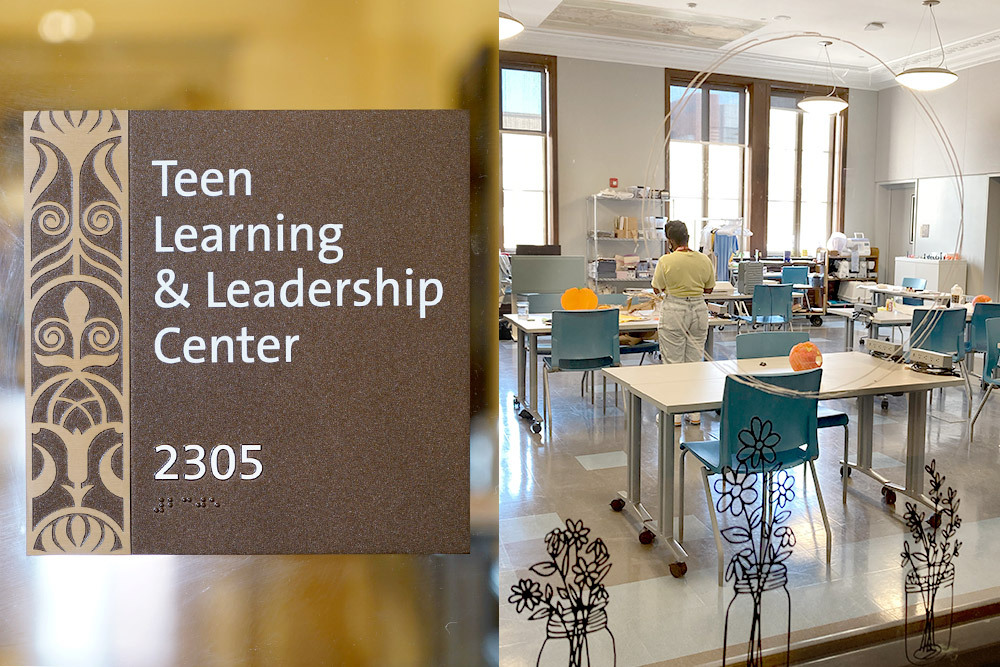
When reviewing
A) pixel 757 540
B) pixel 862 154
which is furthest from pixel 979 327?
pixel 862 154

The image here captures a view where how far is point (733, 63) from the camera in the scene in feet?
15.3

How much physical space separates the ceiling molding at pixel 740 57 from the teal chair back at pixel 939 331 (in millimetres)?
868

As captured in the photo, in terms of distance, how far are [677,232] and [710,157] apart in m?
4.41

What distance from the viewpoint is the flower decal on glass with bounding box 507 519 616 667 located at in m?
1.44

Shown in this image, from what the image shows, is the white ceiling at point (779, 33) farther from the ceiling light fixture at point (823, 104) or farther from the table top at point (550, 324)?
the table top at point (550, 324)

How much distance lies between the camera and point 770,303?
6.64 meters

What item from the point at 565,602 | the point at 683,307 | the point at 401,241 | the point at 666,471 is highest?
the point at 401,241

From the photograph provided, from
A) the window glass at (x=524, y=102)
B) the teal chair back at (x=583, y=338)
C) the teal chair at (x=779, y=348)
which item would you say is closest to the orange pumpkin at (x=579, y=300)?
the teal chair back at (x=583, y=338)

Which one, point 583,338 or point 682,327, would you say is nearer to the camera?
point 682,327

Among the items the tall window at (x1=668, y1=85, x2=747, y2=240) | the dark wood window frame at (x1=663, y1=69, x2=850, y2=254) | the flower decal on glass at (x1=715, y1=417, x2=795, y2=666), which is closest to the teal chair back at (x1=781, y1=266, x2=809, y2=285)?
the dark wood window frame at (x1=663, y1=69, x2=850, y2=254)

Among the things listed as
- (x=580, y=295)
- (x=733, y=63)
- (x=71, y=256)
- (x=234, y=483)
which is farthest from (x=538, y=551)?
(x=733, y=63)

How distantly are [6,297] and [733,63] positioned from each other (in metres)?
4.67

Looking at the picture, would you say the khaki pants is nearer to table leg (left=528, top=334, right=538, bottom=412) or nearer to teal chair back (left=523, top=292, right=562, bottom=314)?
table leg (left=528, top=334, right=538, bottom=412)

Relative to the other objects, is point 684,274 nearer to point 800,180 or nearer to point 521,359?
point 521,359
